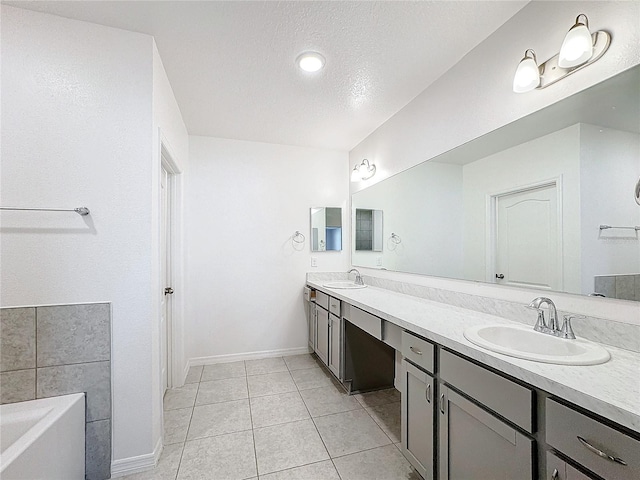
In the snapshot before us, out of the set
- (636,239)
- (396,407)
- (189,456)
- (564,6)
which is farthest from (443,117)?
(189,456)

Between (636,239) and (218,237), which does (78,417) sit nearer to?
(218,237)

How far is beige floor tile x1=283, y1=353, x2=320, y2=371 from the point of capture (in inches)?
121

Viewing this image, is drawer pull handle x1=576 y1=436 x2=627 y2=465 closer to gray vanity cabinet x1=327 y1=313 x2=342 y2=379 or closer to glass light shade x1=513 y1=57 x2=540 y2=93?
glass light shade x1=513 y1=57 x2=540 y2=93

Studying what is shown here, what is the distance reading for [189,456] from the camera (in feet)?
A: 5.74

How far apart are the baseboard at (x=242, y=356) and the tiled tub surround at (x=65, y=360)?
146cm

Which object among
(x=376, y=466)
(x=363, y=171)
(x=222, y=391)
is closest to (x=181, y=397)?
(x=222, y=391)

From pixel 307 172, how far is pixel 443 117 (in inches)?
69.5

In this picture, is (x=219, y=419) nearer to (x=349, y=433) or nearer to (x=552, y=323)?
(x=349, y=433)

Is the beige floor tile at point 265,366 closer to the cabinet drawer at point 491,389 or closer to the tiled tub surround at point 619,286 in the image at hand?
the cabinet drawer at point 491,389

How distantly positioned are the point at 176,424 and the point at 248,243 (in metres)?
1.77

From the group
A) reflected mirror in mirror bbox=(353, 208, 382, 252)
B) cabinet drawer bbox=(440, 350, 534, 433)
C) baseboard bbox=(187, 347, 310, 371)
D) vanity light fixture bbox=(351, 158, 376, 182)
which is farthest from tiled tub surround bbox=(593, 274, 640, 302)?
baseboard bbox=(187, 347, 310, 371)

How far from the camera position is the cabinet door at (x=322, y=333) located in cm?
279

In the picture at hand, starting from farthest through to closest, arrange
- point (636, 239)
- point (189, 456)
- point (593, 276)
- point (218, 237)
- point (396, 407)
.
Result: point (218, 237)
point (396, 407)
point (189, 456)
point (593, 276)
point (636, 239)

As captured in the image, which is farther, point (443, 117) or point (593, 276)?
point (443, 117)
